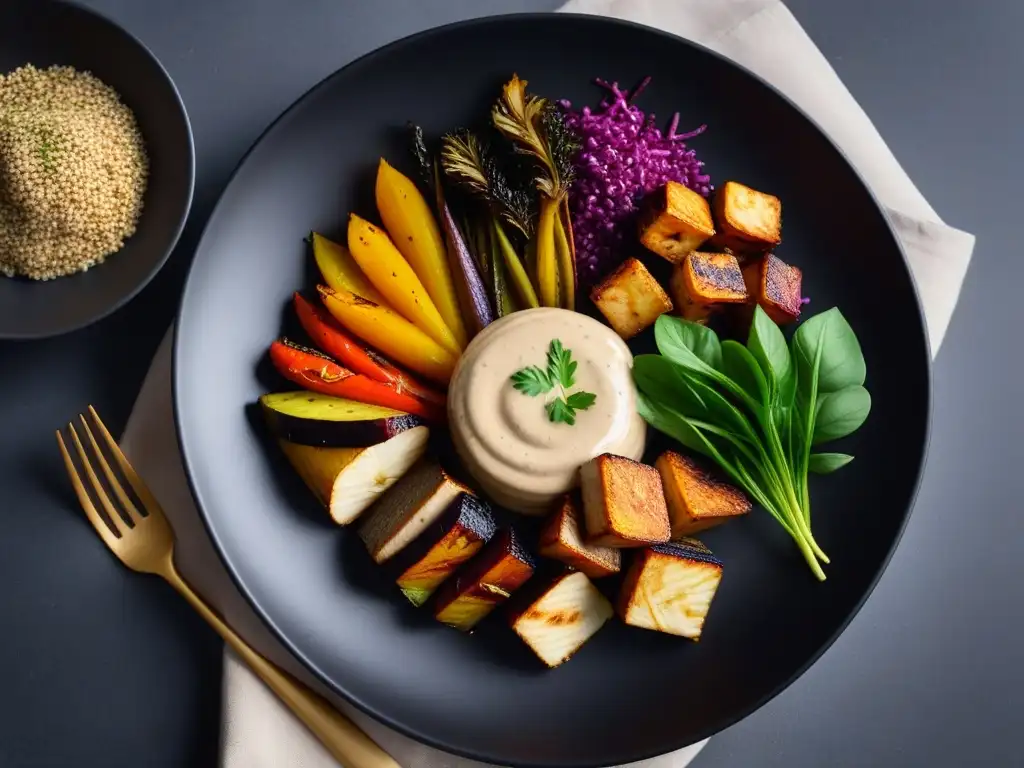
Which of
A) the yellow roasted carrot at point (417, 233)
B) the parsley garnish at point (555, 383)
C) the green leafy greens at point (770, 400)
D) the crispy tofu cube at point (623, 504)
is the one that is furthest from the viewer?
the yellow roasted carrot at point (417, 233)

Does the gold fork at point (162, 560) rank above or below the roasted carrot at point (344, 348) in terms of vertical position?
below

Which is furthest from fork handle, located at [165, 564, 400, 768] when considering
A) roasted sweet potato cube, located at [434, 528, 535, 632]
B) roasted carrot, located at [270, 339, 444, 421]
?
roasted carrot, located at [270, 339, 444, 421]

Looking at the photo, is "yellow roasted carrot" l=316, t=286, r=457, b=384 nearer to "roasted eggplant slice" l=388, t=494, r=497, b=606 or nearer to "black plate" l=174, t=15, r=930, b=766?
"black plate" l=174, t=15, r=930, b=766

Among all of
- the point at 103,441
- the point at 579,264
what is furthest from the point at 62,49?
the point at 579,264

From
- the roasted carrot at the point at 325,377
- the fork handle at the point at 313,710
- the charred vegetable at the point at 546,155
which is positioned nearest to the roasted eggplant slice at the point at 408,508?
the roasted carrot at the point at 325,377

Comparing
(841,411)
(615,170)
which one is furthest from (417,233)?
(841,411)

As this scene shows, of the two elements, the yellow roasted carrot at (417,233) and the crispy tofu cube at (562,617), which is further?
the yellow roasted carrot at (417,233)

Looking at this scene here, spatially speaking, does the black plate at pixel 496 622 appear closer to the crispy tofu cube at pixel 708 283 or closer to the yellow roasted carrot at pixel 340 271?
the yellow roasted carrot at pixel 340 271
